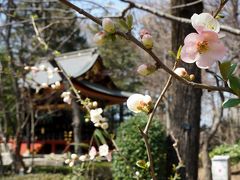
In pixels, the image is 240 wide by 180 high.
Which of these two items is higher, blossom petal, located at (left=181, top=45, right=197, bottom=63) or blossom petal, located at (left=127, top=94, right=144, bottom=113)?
blossom petal, located at (left=181, top=45, right=197, bottom=63)

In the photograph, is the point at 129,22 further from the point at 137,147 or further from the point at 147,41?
the point at 137,147

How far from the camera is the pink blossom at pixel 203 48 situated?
82cm

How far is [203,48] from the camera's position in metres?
0.83

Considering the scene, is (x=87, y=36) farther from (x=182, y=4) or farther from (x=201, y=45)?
(x=201, y=45)

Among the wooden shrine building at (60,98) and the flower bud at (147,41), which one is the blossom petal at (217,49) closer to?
the flower bud at (147,41)

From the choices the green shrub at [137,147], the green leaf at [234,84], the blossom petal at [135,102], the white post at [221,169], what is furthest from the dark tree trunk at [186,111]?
the green leaf at [234,84]

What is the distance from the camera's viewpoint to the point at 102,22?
2.93 ft

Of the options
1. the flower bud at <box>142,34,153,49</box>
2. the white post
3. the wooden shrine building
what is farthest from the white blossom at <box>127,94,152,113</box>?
the wooden shrine building

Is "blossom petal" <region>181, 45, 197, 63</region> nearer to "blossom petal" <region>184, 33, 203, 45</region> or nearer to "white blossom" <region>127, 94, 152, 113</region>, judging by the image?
"blossom petal" <region>184, 33, 203, 45</region>

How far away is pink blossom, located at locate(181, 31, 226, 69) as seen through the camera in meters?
0.82

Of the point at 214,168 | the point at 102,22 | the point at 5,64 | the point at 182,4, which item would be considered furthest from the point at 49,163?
the point at 102,22

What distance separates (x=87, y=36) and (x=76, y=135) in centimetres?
1429

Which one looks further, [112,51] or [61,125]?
[112,51]

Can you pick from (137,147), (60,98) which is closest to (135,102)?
(137,147)
